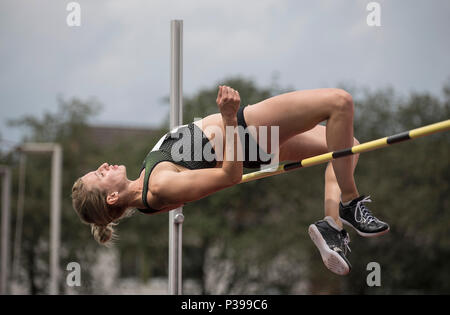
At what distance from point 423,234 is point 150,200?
10.8 metres

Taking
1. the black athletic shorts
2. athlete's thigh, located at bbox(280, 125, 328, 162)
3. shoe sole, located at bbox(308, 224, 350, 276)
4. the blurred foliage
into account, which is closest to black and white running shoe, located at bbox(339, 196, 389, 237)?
shoe sole, located at bbox(308, 224, 350, 276)

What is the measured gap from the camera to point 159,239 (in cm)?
1318

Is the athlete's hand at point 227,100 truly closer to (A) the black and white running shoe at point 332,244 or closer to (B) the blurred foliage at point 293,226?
(A) the black and white running shoe at point 332,244

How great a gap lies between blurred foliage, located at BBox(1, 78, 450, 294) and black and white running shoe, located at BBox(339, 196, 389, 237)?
29.1 ft

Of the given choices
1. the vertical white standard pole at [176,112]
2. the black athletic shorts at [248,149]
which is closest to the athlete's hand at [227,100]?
the black athletic shorts at [248,149]

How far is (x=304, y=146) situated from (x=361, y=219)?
1.68 ft

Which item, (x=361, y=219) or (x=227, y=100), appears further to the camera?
(x=361, y=219)

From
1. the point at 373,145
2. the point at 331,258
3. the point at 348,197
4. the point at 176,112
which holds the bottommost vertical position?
the point at 331,258

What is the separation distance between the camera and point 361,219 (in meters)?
3.09

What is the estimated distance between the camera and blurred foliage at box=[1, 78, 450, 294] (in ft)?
40.4

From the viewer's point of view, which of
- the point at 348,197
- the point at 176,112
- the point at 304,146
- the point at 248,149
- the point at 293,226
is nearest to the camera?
the point at 248,149

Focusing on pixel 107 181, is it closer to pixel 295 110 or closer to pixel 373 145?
pixel 295 110

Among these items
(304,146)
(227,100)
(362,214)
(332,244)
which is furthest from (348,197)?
(227,100)
